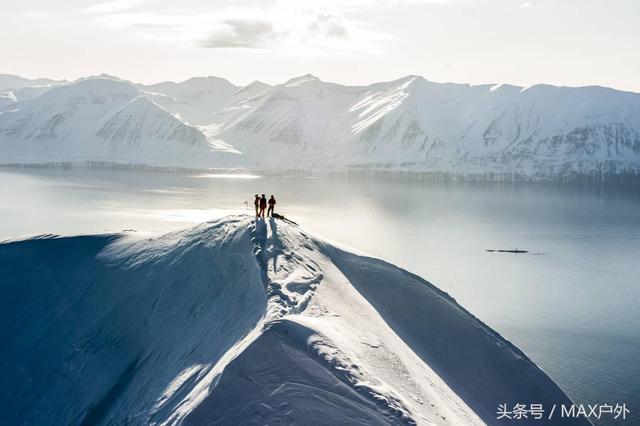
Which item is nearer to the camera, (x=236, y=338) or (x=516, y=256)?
(x=236, y=338)

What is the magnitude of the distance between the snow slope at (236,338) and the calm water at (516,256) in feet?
69.4

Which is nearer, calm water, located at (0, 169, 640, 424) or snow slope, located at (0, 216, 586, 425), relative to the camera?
snow slope, located at (0, 216, 586, 425)

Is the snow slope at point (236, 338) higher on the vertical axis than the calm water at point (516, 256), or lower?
higher

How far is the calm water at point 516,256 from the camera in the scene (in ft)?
190

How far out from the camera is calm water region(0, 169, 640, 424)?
57812 mm

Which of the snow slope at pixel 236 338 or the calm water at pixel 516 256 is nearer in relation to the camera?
the snow slope at pixel 236 338

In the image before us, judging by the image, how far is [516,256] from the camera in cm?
11681

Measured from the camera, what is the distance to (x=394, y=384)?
76.4ft

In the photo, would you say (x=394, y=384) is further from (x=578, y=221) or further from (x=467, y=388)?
(x=578, y=221)

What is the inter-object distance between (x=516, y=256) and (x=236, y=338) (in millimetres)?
99949

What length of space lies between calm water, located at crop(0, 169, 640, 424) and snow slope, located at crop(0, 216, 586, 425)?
21.2m

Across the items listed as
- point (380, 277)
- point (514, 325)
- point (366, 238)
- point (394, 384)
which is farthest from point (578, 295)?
point (394, 384)

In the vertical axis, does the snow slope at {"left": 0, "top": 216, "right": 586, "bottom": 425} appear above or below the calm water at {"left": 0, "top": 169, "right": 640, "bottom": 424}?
above

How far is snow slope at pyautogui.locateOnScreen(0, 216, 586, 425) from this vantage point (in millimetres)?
21469
